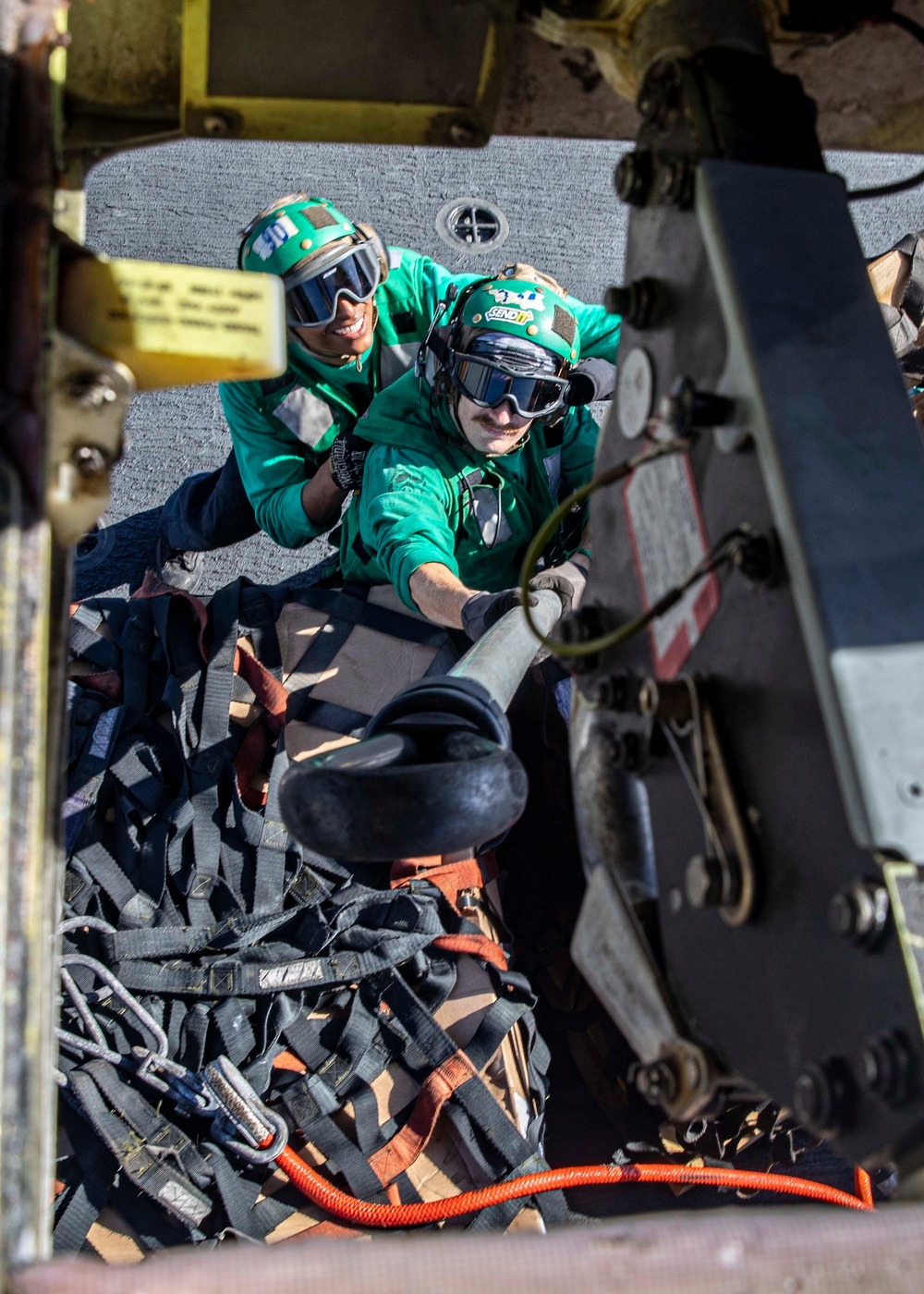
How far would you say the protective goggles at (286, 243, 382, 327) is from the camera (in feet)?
11.2

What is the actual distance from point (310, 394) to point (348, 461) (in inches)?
15.2

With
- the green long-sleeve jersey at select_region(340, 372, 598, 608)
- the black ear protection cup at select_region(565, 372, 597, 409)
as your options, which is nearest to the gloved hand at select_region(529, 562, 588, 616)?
the green long-sleeve jersey at select_region(340, 372, 598, 608)

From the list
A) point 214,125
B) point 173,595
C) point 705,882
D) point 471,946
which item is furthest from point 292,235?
point 705,882

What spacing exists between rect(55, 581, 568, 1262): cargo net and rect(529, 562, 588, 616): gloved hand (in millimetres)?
443

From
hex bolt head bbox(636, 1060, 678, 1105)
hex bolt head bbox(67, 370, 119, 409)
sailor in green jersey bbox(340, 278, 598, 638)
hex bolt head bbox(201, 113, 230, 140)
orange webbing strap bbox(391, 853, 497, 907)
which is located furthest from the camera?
sailor in green jersey bbox(340, 278, 598, 638)

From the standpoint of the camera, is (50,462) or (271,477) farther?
(271,477)

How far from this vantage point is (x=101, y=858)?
2.91 m

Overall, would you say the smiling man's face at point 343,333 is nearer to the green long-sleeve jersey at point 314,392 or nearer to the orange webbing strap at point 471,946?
the green long-sleeve jersey at point 314,392

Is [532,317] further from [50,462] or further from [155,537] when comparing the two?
[50,462]

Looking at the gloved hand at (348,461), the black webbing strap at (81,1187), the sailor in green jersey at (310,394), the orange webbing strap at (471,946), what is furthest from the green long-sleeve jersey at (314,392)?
the black webbing strap at (81,1187)

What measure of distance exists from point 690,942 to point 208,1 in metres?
1.10

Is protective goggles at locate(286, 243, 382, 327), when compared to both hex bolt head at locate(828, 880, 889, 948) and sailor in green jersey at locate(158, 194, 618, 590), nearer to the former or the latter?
sailor in green jersey at locate(158, 194, 618, 590)

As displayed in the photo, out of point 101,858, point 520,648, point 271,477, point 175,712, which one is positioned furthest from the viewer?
point 271,477

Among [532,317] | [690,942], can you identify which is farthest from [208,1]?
[532,317]
